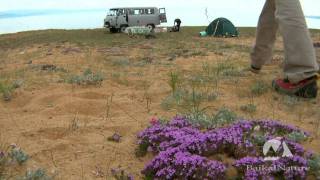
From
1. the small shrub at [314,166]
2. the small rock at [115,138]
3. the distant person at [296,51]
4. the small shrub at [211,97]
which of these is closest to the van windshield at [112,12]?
the small shrub at [211,97]

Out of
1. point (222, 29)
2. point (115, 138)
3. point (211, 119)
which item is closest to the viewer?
point (115, 138)

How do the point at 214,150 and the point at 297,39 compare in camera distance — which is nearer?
the point at 214,150

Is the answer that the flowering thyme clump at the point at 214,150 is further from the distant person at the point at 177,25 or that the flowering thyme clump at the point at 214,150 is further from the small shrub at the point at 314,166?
the distant person at the point at 177,25

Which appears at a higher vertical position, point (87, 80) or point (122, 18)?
point (122, 18)

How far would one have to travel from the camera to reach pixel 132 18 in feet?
103

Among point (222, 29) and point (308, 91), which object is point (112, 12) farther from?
point (308, 91)

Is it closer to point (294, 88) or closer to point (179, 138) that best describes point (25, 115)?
point (179, 138)

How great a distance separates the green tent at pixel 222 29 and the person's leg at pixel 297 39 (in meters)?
20.0

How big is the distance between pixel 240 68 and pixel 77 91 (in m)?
3.41

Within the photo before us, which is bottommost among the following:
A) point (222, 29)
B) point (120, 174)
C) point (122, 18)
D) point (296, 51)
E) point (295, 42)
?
point (222, 29)

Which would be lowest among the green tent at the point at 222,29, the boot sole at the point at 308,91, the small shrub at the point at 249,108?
the green tent at the point at 222,29

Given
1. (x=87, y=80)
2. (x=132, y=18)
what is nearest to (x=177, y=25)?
(x=132, y=18)

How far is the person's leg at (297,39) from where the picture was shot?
6020mm

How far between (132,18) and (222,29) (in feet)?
22.9
